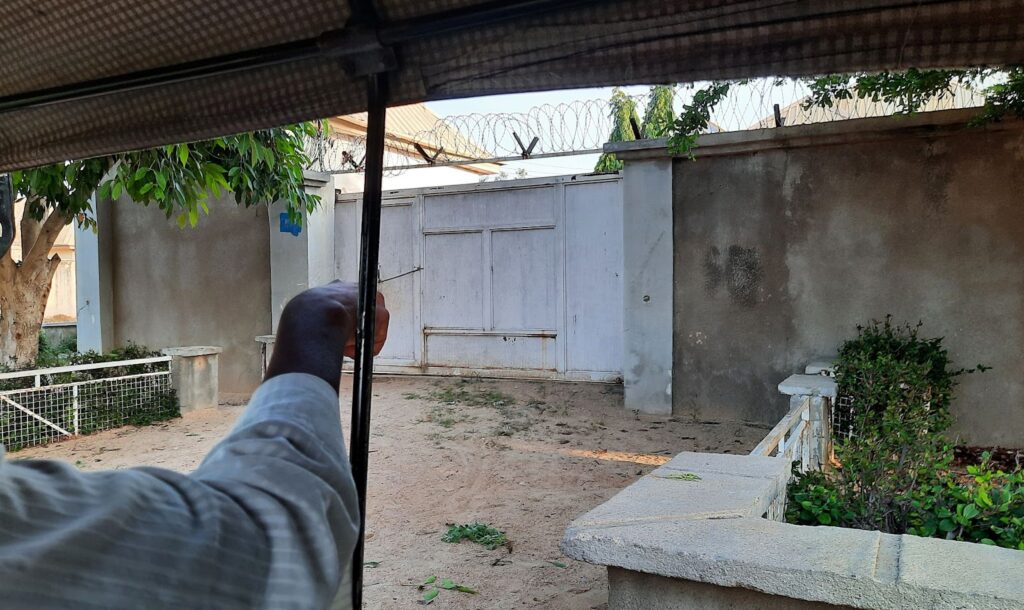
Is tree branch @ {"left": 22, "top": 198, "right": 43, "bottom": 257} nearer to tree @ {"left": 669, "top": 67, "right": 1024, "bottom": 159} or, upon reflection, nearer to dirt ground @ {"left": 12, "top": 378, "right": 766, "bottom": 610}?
dirt ground @ {"left": 12, "top": 378, "right": 766, "bottom": 610}

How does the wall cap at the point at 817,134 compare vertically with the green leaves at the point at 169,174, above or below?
above

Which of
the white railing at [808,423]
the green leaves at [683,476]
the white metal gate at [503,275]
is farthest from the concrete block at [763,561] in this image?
the white metal gate at [503,275]

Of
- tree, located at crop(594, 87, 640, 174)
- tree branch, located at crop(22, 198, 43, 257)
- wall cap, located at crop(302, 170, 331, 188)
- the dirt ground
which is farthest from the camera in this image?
wall cap, located at crop(302, 170, 331, 188)

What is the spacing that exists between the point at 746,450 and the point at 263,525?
559 cm

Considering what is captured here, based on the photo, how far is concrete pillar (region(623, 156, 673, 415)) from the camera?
6.68 meters

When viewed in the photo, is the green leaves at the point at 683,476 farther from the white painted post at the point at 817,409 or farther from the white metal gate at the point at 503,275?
the white metal gate at the point at 503,275

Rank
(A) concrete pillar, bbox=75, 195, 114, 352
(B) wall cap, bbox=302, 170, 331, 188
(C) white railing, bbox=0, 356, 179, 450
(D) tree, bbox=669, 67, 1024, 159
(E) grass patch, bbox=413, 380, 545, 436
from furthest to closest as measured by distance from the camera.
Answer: (A) concrete pillar, bbox=75, 195, 114, 352 < (B) wall cap, bbox=302, 170, 331, 188 < (E) grass patch, bbox=413, 380, 545, 436 < (C) white railing, bbox=0, 356, 179, 450 < (D) tree, bbox=669, 67, 1024, 159

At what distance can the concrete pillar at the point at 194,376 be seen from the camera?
292 inches

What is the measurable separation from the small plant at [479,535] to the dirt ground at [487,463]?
5 centimetres

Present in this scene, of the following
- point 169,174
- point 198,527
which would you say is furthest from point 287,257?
point 198,527

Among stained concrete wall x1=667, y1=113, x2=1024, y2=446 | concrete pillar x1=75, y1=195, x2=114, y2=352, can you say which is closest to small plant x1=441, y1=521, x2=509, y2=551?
stained concrete wall x1=667, y1=113, x2=1024, y2=446

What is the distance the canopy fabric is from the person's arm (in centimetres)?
80

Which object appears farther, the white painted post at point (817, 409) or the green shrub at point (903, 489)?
the white painted post at point (817, 409)

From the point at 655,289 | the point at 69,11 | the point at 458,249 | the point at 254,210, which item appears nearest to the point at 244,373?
the point at 254,210
